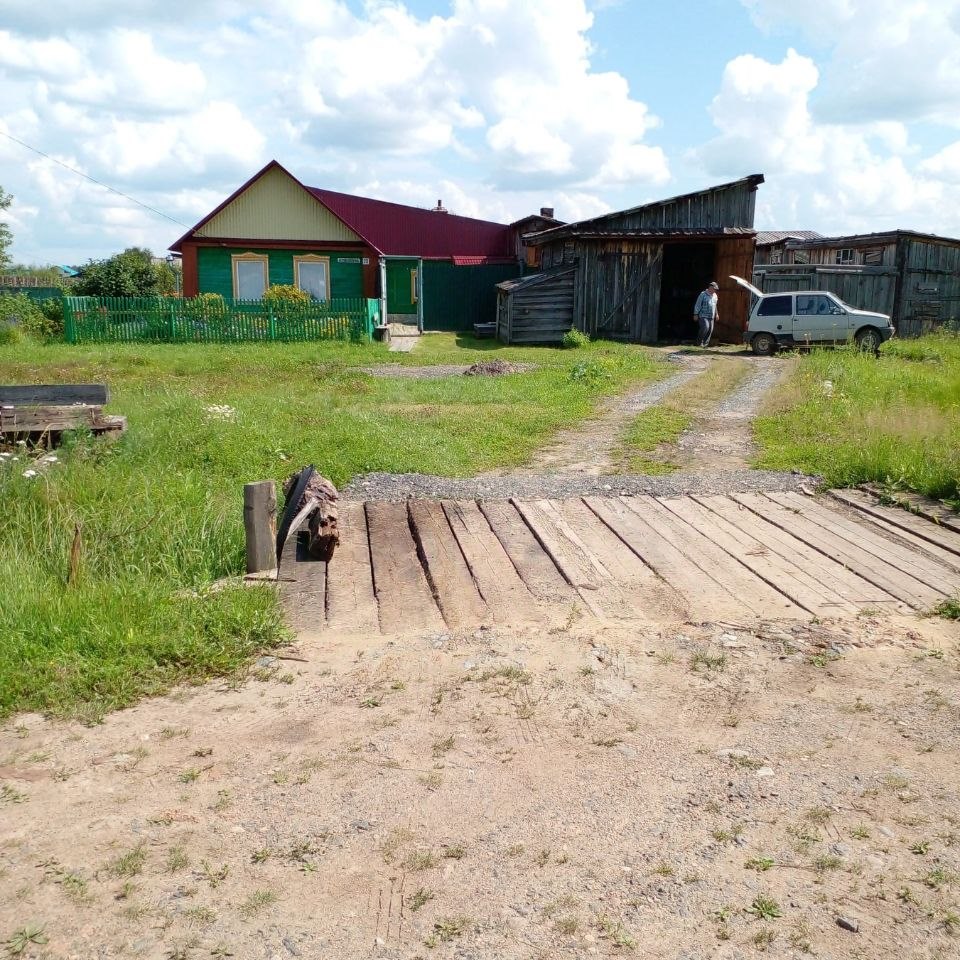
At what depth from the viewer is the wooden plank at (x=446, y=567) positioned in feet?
17.9

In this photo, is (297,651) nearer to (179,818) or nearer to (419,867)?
(179,818)

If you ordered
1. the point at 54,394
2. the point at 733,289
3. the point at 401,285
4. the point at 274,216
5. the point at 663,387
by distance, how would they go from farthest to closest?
the point at 401,285 → the point at 274,216 → the point at 733,289 → the point at 663,387 → the point at 54,394

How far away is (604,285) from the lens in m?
23.5

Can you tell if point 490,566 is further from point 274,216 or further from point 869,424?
point 274,216

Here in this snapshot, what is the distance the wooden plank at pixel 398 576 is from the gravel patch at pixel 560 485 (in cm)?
56

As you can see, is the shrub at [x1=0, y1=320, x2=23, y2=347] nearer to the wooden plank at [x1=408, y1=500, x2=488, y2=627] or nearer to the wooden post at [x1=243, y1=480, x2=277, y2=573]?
the wooden plank at [x1=408, y1=500, x2=488, y2=627]

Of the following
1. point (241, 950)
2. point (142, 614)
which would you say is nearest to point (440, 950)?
point (241, 950)

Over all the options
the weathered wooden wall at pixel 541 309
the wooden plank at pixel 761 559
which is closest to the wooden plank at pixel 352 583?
the wooden plank at pixel 761 559

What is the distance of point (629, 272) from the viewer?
23453 mm

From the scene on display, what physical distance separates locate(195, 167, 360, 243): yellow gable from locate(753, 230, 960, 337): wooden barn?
13.6 meters

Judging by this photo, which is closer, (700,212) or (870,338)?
(870,338)

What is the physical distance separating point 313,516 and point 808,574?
3538 mm

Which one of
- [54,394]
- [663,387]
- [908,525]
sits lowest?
[908,525]

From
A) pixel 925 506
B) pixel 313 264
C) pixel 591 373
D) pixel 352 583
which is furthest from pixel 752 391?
pixel 313 264
